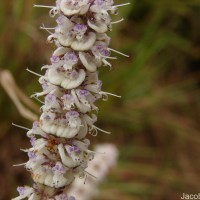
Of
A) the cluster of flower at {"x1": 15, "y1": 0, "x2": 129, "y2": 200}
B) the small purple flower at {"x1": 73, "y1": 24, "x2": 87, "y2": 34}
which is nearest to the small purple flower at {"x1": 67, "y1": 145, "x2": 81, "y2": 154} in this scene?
the cluster of flower at {"x1": 15, "y1": 0, "x2": 129, "y2": 200}

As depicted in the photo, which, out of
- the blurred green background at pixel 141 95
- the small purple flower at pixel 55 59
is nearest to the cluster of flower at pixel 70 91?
the small purple flower at pixel 55 59

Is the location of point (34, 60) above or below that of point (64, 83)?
above

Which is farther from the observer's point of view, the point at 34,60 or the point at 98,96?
the point at 34,60

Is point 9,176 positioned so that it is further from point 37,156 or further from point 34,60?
point 37,156

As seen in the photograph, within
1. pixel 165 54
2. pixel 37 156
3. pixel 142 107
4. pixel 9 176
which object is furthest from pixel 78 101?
pixel 165 54

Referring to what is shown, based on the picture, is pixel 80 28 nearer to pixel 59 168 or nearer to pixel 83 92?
pixel 83 92

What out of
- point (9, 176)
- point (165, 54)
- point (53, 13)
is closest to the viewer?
point (53, 13)

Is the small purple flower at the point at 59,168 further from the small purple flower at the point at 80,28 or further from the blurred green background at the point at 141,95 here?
the blurred green background at the point at 141,95

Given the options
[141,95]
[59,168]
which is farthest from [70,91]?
[141,95]
